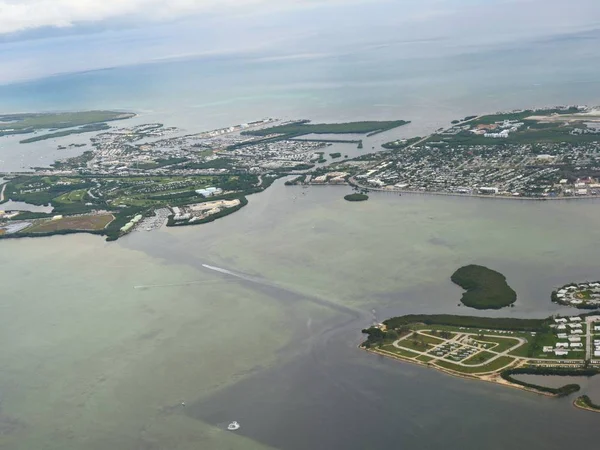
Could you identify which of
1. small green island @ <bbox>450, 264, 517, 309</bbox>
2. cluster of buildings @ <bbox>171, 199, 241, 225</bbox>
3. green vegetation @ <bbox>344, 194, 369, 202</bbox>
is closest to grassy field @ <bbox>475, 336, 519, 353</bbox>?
small green island @ <bbox>450, 264, 517, 309</bbox>

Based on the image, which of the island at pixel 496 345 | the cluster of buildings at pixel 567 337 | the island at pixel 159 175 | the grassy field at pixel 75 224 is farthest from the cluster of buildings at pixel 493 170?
the grassy field at pixel 75 224

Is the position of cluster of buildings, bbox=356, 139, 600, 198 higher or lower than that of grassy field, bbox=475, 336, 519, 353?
higher

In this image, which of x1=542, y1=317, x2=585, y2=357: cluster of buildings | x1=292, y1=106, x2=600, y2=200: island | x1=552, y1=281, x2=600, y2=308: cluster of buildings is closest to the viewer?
x1=542, y1=317, x2=585, y2=357: cluster of buildings

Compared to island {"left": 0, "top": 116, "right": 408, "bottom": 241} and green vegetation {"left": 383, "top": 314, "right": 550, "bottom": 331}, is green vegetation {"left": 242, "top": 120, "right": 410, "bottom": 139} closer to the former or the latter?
island {"left": 0, "top": 116, "right": 408, "bottom": 241}

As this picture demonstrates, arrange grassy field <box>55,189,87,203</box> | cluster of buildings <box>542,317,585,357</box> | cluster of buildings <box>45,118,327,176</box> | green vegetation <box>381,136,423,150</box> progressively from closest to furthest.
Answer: cluster of buildings <box>542,317,585,357</box> < grassy field <box>55,189,87,203</box> < green vegetation <box>381,136,423,150</box> < cluster of buildings <box>45,118,327,176</box>

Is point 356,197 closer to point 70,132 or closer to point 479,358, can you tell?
point 479,358

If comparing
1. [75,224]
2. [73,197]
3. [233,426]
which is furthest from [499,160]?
[233,426]
